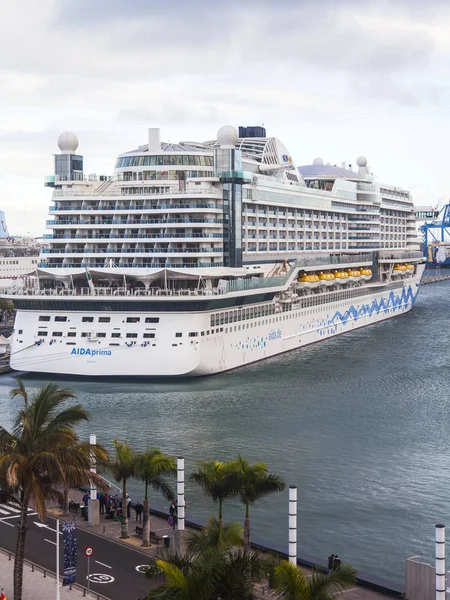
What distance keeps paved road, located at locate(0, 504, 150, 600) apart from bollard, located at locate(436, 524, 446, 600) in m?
6.95

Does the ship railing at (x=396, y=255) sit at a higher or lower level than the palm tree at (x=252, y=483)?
higher

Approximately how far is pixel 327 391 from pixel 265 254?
18.9 meters

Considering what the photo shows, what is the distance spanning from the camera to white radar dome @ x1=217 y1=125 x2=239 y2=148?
198ft

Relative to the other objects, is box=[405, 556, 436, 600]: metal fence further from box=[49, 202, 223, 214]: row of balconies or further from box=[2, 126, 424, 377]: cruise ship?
box=[49, 202, 223, 214]: row of balconies

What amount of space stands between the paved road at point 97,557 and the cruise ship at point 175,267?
23399 mm

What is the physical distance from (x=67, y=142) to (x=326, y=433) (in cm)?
3160

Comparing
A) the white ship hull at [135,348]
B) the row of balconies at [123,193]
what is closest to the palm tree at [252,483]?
the white ship hull at [135,348]

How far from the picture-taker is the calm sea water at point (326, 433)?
29734 millimetres

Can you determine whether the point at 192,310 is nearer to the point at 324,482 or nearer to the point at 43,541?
the point at 324,482

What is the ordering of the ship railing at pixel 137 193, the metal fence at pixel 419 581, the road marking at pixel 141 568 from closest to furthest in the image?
the metal fence at pixel 419 581
the road marking at pixel 141 568
the ship railing at pixel 137 193

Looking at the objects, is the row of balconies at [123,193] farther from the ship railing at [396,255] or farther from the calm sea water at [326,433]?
the ship railing at [396,255]

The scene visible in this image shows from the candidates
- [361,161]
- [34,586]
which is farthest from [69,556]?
[361,161]

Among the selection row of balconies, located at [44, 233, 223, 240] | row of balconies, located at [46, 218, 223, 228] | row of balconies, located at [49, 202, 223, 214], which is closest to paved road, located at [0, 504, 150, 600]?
row of balconies, located at [44, 233, 223, 240]

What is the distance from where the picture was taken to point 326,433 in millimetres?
41562
